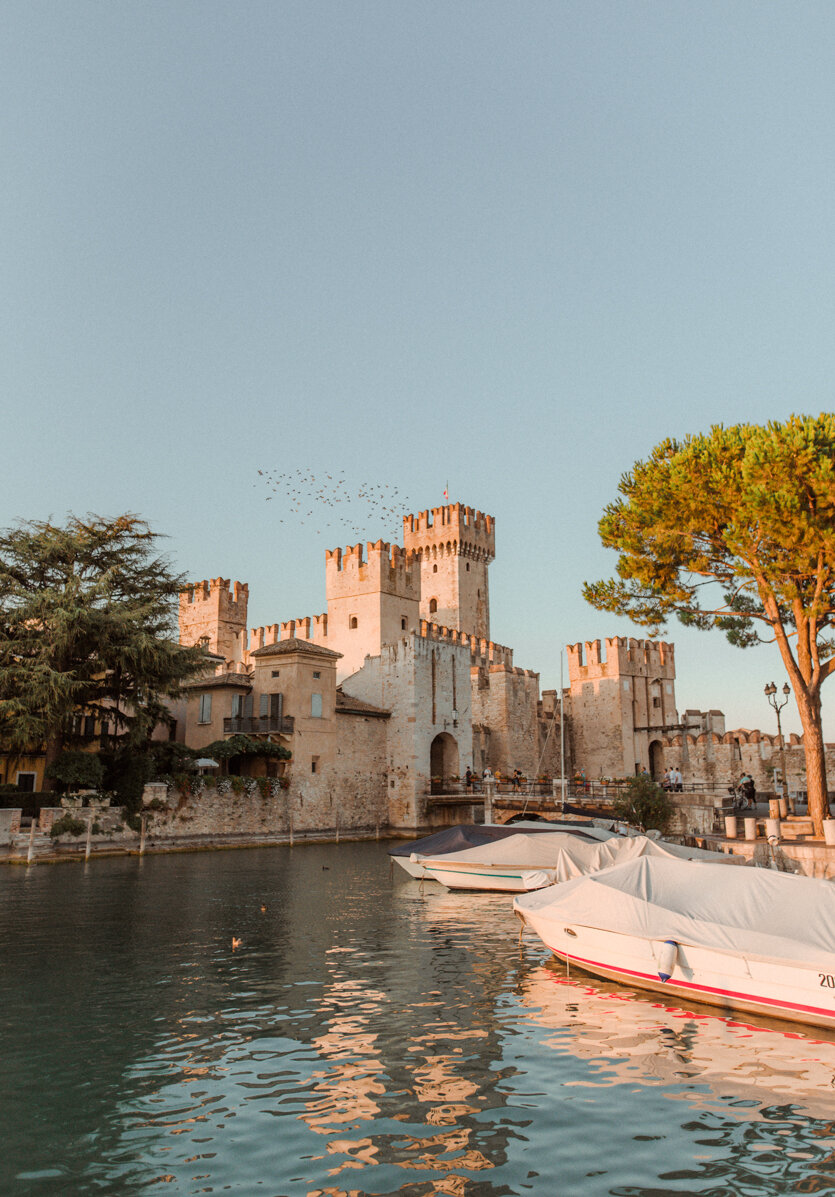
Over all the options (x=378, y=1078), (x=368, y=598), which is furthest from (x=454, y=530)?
(x=378, y=1078)

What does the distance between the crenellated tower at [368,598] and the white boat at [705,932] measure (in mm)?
34225

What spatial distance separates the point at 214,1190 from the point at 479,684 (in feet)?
146

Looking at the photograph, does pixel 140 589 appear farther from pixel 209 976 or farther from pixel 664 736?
pixel 664 736

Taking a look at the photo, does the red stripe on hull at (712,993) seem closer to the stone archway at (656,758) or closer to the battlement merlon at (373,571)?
the battlement merlon at (373,571)

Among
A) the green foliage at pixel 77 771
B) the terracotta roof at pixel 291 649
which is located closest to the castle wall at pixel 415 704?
the terracotta roof at pixel 291 649

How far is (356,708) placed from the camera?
3888 centimetres

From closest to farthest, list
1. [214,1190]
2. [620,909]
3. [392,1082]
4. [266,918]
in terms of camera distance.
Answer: [214,1190] → [392,1082] → [620,909] → [266,918]

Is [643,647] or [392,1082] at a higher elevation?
[643,647]

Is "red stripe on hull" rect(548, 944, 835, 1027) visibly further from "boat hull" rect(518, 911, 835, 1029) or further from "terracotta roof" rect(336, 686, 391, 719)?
"terracotta roof" rect(336, 686, 391, 719)

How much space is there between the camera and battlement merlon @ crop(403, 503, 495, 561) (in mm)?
59625

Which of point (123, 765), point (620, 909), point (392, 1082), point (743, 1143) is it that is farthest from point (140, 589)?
point (743, 1143)

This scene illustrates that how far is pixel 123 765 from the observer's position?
2969 cm

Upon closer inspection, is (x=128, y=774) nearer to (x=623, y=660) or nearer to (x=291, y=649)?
(x=291, y=649)

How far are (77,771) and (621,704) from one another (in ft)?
105
